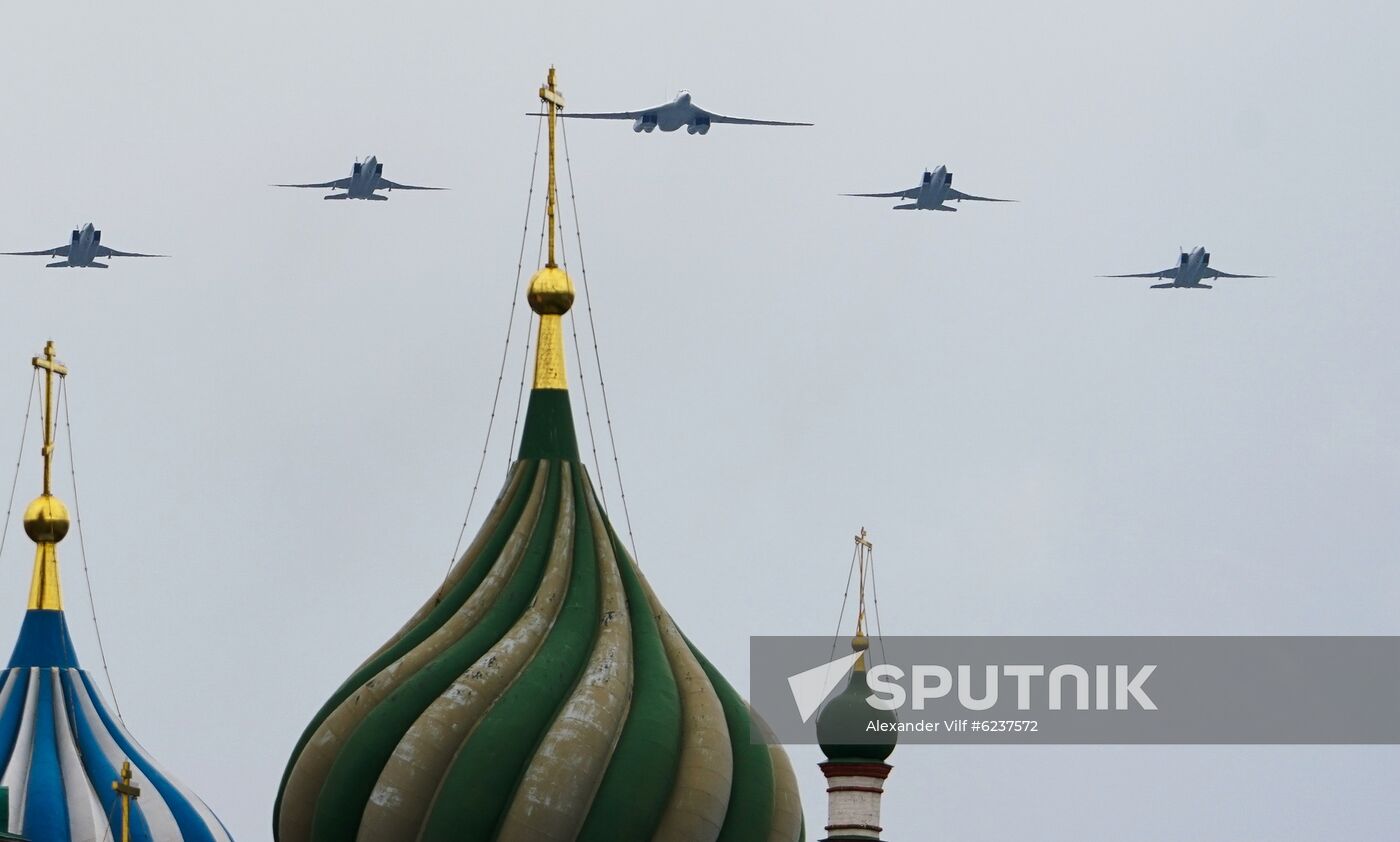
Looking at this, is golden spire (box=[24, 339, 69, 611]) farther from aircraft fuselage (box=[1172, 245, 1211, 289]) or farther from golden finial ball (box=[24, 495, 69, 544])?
aircraft fuselage (box=[1172, 245, 1211, 289])

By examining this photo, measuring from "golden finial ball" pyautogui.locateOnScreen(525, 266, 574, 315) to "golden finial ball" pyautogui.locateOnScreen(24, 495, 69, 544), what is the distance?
17.8 m

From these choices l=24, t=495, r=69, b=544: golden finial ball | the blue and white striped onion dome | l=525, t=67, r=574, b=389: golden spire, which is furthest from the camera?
l=24, t=495, r=69, b=544: golden finial ball

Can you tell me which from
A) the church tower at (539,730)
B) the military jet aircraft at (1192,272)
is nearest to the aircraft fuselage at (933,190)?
the military jet aircraft at (1192,272)

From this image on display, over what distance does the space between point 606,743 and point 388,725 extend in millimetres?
2426

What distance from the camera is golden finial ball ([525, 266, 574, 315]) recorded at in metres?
56.5

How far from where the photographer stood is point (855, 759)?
6075 centimetres

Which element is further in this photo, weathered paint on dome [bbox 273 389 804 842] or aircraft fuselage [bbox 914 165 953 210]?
aircraft fuselage [bbox 914 165 953 210]

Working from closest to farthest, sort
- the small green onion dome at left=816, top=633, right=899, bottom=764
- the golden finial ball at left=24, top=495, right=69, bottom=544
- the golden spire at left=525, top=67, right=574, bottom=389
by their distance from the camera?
the golden spire at left=525, top=67, right=574, bottom=389, the small green onion dome at left=816, top=633, right=899, bottom=764, the golden finial ball at left=24, top=495, right=69, bottom=544

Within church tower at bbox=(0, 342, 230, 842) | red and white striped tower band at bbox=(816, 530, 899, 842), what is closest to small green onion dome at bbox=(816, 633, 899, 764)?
red and white striped tower band at bbox=(816, 530, 899, 842)

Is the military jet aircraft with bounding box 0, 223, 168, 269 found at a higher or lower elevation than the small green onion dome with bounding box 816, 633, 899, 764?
higher

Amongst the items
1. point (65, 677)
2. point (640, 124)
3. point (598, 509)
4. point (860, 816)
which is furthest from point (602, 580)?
point (640, 124)

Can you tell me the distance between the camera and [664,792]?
5050 cm

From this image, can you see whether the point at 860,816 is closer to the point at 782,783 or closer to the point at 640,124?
the point at 782,783

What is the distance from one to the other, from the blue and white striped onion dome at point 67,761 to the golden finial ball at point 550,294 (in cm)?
1206
